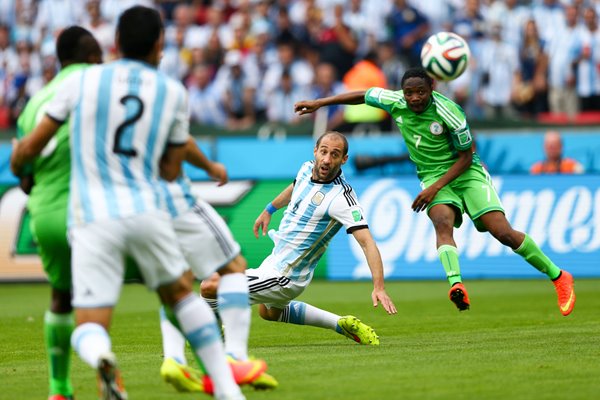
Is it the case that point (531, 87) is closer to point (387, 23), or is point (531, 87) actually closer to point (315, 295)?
point (387, 23)

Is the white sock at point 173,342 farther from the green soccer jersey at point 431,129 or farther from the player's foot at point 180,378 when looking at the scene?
the green soccer jersey at point 431,129

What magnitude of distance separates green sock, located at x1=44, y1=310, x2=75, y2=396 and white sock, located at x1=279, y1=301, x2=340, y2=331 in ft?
10.9

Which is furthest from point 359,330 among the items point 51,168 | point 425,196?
point 51,168

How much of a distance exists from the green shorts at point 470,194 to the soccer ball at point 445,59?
107 cm

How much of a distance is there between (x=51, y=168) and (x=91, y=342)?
1232 millimetres

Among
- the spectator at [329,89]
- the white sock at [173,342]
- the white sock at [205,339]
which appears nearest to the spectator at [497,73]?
the spectator at [329,89]

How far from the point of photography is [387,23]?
2214cm

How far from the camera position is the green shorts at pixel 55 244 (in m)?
6.73

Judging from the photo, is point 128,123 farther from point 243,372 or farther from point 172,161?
point 243,372

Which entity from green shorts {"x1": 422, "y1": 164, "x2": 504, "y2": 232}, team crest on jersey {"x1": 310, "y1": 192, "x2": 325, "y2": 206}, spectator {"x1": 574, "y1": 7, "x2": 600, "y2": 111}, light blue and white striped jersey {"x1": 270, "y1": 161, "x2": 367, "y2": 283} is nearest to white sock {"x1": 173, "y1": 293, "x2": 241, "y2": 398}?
light blue and white striped jersey {"x1": 270, "y1": 161, "x2": 367, "y2": 283}

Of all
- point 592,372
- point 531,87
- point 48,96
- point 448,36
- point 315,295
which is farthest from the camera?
point 531,87

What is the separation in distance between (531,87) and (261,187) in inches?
236

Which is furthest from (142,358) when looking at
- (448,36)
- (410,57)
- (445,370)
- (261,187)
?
(410,57)

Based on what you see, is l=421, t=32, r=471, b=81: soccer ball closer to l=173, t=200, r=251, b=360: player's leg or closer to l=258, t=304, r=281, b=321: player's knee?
l=258, t=304, r=281, b=321: player's knee
